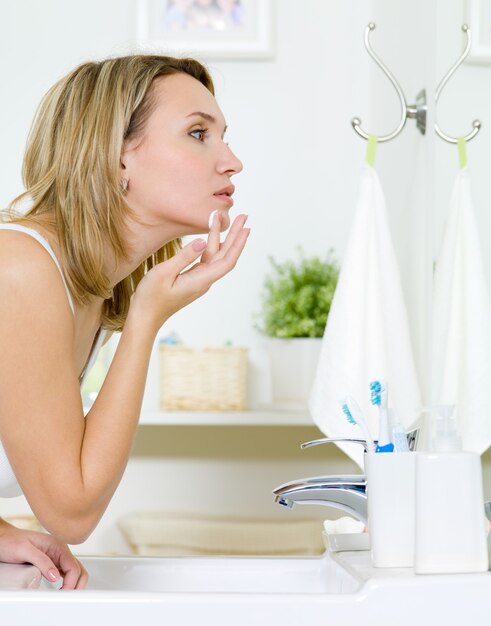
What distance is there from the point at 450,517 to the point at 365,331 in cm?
98

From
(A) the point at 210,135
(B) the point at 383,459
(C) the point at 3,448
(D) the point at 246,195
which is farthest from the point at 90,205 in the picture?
(D) the point at 246,195

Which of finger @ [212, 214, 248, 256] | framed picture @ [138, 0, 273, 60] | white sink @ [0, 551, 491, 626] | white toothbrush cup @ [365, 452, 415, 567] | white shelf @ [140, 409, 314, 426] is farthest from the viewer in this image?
framed picture @ [138, 0, 273, 60]

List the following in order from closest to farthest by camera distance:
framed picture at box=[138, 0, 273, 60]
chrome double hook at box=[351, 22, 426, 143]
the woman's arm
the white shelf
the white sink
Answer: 1. the white sink
2. the woman's arm
3. chrome double hook at box=[351, 22, 426, 143]
4. the white shelf
5. framed picture at box=[138, 0, 273, 60]

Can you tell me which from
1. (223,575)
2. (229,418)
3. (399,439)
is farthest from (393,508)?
(229,418)

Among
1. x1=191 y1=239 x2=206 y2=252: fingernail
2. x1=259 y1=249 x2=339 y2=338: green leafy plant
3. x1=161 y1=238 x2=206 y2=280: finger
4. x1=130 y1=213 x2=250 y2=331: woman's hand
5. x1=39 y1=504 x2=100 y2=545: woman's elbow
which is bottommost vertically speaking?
x1=259 y1=249 x2=339 y2=338: green leafy plant

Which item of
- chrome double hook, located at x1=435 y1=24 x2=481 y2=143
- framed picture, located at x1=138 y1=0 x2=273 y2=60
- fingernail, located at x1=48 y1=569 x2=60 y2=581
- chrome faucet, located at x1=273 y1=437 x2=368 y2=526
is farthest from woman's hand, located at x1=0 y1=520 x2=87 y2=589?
framed picture, located at x1=138 y1=0 x2=273 y2=60

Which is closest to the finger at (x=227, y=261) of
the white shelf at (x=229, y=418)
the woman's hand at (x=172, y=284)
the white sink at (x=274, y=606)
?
the woman's hand at (x=172, y=284)

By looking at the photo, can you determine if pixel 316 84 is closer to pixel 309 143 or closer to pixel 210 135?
pixel 309 143

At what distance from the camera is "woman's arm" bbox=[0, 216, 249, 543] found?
81 cm

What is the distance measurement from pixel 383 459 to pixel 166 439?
1.47m

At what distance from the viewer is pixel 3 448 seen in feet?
3.00

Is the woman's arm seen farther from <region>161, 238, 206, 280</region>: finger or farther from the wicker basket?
the wicker basket

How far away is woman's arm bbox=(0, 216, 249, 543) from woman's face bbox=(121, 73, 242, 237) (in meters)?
0.16

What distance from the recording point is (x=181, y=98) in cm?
98
